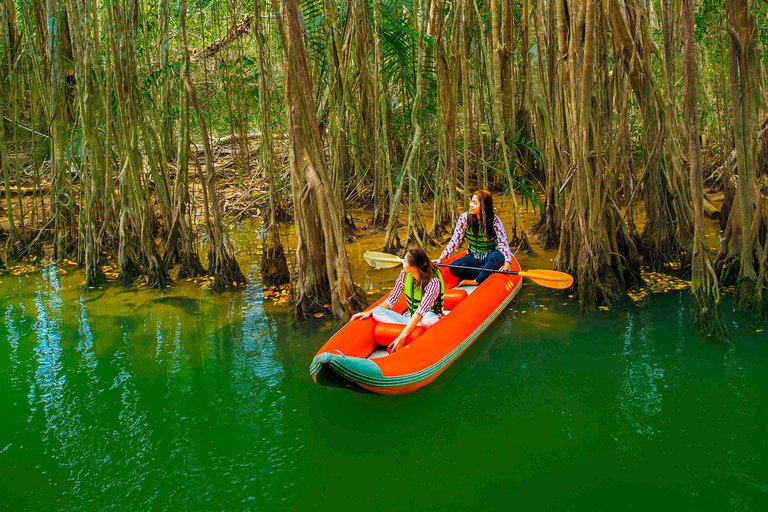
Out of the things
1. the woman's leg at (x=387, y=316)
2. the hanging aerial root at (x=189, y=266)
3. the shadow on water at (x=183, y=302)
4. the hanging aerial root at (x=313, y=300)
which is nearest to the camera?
the woman's leg at (x=387, y=316)

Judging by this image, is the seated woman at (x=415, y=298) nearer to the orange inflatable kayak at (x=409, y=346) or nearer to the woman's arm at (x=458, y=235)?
the orange inflatable kayak at (x=409, y=346)

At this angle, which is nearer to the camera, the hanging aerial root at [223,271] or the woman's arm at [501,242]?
the woman's arm at [501,242]

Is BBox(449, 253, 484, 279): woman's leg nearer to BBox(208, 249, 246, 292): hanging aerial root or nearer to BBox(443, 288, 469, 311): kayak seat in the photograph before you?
BBox(443, 288, 469, 311): kayak seat

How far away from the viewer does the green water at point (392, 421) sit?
361 cm

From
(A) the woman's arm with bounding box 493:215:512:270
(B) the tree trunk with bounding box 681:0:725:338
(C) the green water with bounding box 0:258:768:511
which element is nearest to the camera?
(C) the green water with bounding box 0:258:768:511

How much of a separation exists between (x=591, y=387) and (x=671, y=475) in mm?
1072

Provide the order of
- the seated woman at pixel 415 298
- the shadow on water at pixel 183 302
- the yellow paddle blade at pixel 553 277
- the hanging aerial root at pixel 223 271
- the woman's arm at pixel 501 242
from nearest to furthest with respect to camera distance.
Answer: the seated woman at pixel 415 298
the yellow paddle blade at pixel 553 277
the woman's arm at pixel 501 242
the shadow on water at pixel 183 302
the hanging aerial root at pixel 223 271

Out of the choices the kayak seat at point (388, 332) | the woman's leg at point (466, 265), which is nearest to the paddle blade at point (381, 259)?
the woman's leg at point (466, 265)

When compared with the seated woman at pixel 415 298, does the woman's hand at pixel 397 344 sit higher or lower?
lower

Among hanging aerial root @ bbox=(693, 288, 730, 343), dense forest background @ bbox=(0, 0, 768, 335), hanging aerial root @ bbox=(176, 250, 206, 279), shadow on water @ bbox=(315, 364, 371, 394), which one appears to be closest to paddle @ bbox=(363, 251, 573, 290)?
dense forest background @ bbox=(0, 0, 768, 335)

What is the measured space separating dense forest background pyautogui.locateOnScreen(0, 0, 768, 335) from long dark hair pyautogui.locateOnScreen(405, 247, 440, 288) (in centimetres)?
104

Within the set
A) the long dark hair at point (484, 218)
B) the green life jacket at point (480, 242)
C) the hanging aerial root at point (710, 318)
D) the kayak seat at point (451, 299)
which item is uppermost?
the long dark hair at point (484, 218)

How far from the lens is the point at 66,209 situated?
27.1 ft

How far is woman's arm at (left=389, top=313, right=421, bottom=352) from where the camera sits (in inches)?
186
